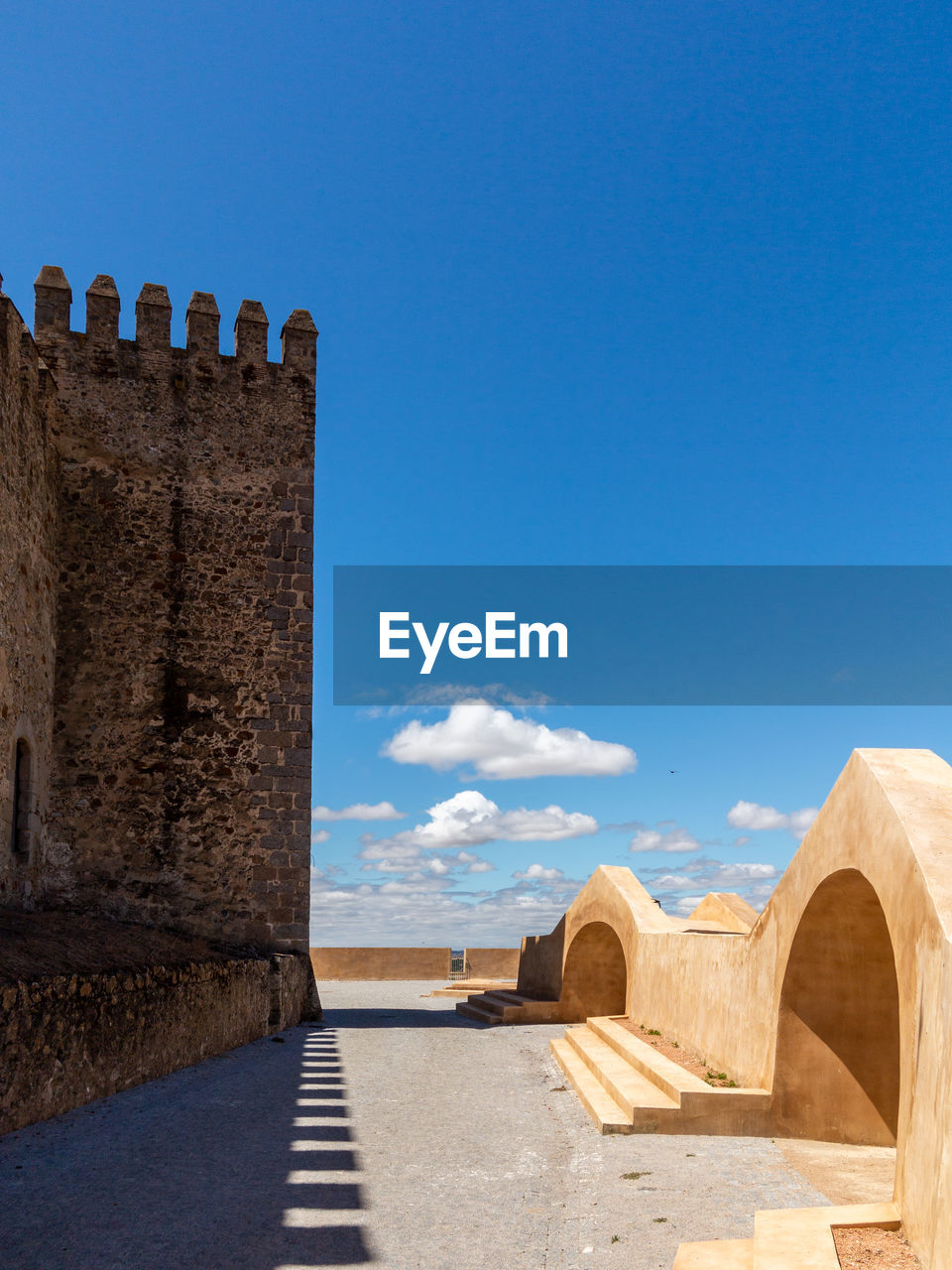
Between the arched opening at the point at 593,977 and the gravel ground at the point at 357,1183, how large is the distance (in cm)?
656

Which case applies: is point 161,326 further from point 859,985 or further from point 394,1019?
point 859,985

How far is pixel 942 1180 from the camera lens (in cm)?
399

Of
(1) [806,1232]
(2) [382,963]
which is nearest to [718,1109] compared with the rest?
(1) [806,1232]

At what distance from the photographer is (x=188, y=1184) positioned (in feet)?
19.2

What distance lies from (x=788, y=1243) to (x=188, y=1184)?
335 cm

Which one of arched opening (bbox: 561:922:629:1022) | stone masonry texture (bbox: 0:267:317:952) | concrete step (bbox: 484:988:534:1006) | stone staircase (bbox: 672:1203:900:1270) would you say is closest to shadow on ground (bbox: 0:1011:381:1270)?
stone staircase (bbox: 672:1203:900:1270)

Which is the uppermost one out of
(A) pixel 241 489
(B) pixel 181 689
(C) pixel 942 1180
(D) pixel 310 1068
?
(A) pixel 241 489

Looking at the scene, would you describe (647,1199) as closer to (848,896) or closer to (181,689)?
(848,896)

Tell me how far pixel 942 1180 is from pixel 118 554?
40.8ft

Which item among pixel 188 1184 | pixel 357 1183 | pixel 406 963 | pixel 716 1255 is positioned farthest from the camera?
pixel 406 963

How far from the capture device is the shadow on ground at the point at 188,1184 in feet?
15.8

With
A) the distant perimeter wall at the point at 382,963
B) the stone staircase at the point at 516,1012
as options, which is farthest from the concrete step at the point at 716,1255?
the distant perimeter wall at the point at 382,963

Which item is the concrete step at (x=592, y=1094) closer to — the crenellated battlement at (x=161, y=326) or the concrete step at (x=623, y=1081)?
the concrete step at (x=623, y=1081)

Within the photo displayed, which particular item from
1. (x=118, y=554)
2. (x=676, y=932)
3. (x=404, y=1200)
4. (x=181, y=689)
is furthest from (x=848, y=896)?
(x=118, y=554)
